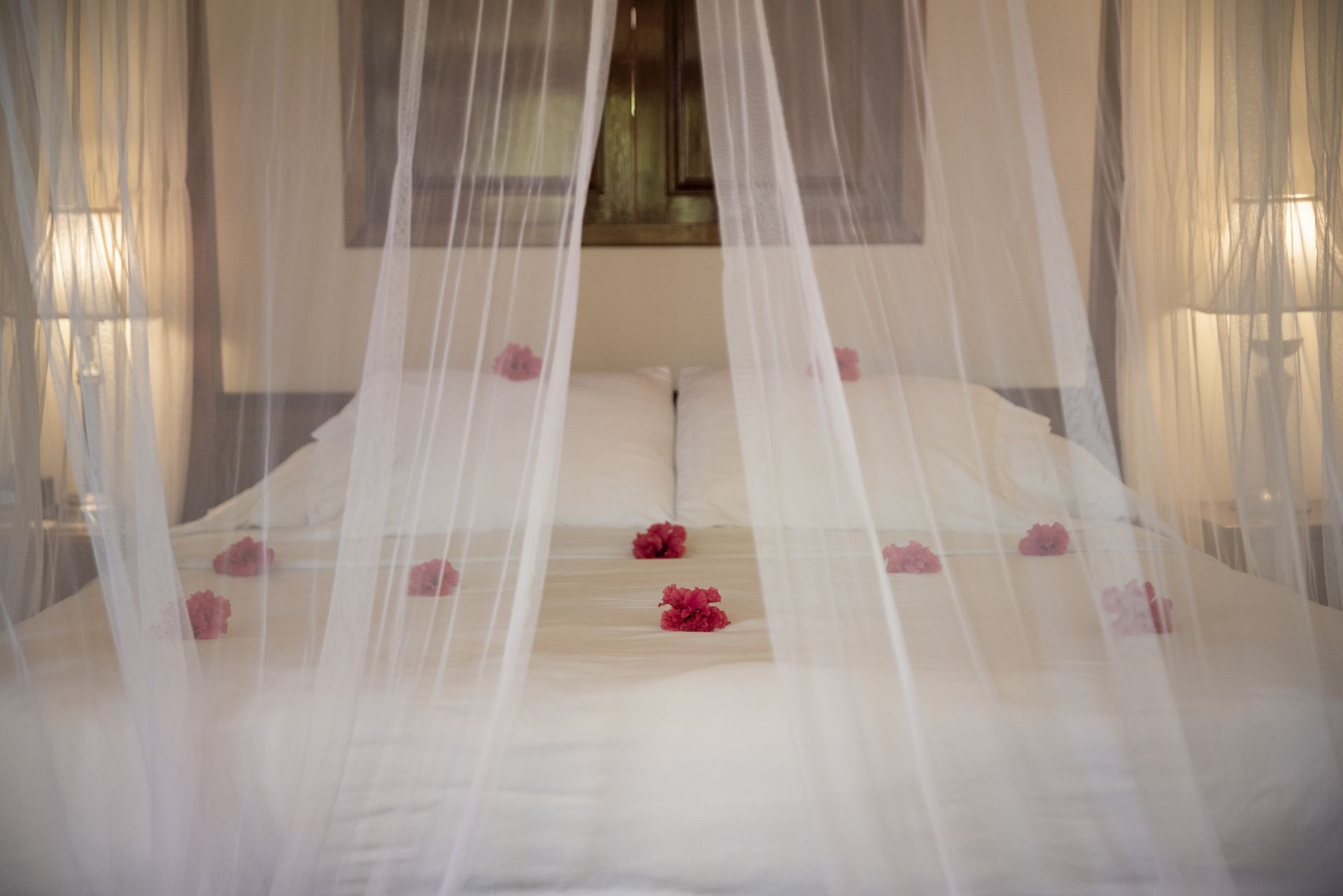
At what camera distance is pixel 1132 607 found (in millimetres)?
1467

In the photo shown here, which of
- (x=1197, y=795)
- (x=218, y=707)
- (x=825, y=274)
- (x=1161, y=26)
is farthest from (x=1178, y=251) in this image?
(x=218, y=707)

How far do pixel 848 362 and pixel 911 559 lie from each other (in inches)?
10.8

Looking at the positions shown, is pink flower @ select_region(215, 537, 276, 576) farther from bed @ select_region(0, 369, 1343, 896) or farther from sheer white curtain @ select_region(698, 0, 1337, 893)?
sheer white curtain @ select_region(698, 0, 1337, 893)

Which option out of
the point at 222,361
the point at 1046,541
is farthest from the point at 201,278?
the point at 1046,541

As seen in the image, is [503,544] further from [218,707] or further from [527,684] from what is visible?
[218,707]

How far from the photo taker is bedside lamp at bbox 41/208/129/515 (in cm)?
151

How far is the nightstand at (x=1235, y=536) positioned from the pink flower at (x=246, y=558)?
52.9 inches

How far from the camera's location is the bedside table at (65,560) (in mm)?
1590

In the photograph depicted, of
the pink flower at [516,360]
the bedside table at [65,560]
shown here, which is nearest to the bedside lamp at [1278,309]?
the pink flower at [516,360]

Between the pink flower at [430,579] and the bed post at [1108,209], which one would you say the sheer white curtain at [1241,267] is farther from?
the pink flower at [430,579]

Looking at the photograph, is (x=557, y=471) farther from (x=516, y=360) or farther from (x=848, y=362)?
(x=848, y=362)

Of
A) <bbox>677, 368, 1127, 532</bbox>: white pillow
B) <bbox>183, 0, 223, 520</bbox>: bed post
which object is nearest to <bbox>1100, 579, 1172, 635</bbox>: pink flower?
<bbox>677, 368, 1127, 532</bbox>: white pillow

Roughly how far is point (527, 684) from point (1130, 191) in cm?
108

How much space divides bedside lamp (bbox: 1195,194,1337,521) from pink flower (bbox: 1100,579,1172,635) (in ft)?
1.24
